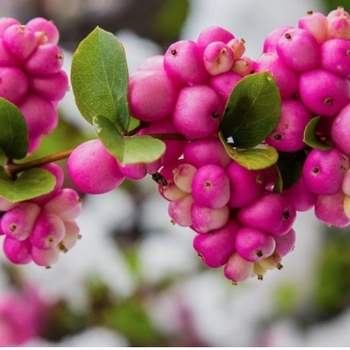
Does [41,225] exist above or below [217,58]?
below

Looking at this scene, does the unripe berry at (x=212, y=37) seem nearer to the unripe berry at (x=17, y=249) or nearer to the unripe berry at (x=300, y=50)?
the unripe berry at (x=300, y=50)

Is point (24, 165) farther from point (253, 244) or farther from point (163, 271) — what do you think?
point (163, 271)

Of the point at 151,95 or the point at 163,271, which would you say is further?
the point at 163,271

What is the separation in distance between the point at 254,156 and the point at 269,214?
0.03m

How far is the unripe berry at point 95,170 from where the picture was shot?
27 centimetres

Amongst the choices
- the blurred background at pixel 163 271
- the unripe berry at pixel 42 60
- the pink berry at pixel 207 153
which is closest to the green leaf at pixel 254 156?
the pink berry at pixel 207 153

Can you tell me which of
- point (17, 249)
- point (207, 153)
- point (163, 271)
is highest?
Answer: point (207, 153)

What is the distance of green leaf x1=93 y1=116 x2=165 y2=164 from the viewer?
0.24 metres

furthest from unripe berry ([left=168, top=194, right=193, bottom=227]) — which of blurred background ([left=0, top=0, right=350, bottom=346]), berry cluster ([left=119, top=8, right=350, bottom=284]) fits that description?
blurred background ([left=0, top=0, right=350, bottom=346])

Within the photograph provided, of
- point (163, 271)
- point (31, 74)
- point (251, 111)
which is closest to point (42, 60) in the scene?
point (31, 74)

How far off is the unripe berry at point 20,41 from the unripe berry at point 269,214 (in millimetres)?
136

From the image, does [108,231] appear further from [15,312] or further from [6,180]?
[6,180]

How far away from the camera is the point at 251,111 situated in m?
0.27

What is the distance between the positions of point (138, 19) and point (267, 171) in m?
0.71
